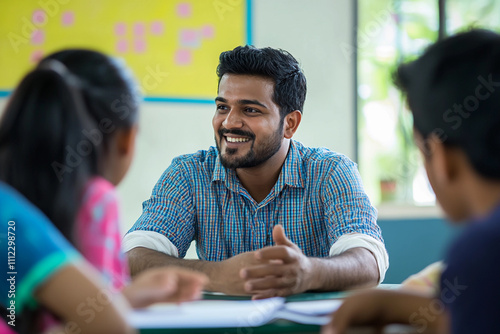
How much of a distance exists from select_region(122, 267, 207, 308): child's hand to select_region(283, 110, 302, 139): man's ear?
1.34m

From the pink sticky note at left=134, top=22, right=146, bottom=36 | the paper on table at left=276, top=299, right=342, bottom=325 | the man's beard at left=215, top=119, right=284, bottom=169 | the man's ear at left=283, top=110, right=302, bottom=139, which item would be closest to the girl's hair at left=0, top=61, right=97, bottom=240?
the paper on table at left=276, top=299, right=342, bottom=325

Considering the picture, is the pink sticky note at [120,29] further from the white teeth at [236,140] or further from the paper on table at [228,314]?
the paper on table at [228,314]

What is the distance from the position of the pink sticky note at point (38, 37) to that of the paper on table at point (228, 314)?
6.90ft

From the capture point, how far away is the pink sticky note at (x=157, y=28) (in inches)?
126

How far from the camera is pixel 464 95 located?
3.22ft

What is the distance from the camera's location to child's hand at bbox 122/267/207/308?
1.06 metres

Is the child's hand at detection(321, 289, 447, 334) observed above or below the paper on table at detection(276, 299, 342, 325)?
above

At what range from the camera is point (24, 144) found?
98 cm

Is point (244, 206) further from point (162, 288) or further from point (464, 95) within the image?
point (464, 95)

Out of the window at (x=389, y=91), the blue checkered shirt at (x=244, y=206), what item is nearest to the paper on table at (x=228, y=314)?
the blue checkered shirt at (x=244, y=206)

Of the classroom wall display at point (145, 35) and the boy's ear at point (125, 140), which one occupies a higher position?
the classroom wall display at point (145, 35)

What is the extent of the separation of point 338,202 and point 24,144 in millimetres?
1259

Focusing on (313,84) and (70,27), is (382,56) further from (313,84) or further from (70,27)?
(70,27)

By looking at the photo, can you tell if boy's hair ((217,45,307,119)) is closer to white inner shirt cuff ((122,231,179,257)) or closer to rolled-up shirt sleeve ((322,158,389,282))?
rolled-up shirt sleeve ((322,158,389,282))
